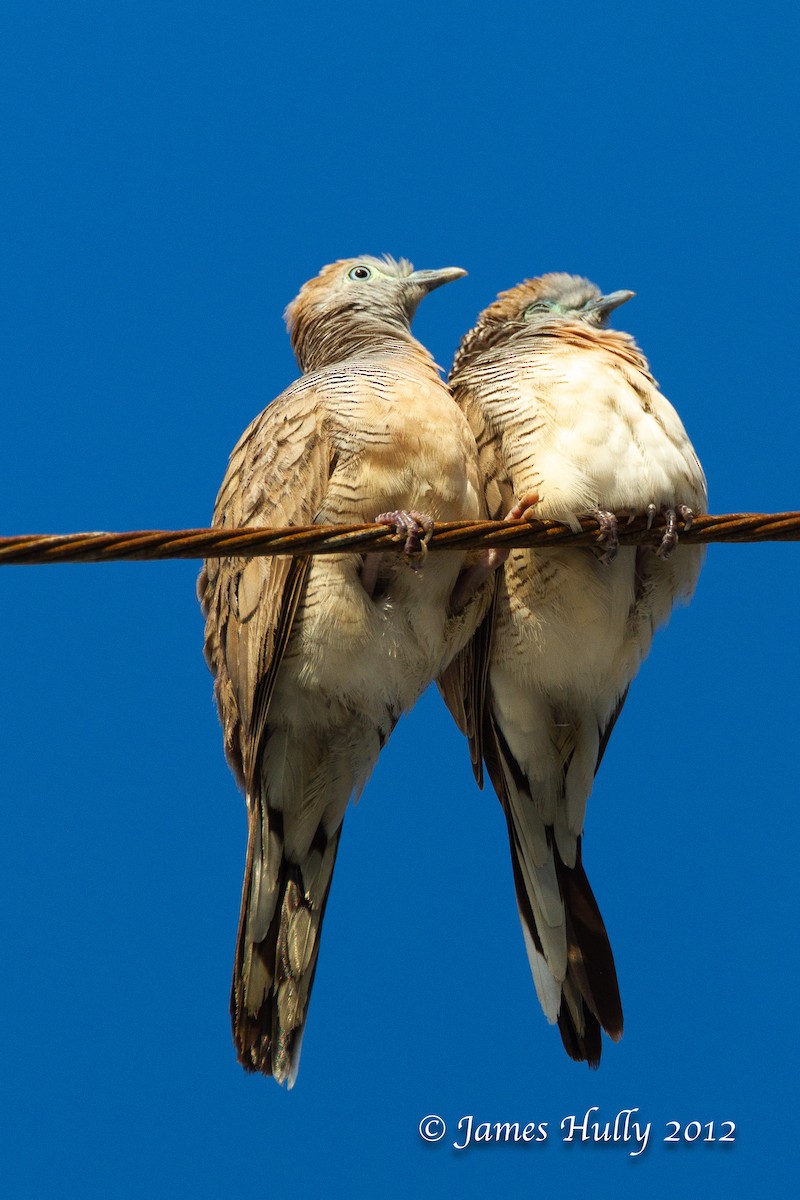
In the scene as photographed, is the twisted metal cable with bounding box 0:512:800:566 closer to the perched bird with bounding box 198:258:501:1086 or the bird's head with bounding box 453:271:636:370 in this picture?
the perched bird with bounding box 198:258:501:1086

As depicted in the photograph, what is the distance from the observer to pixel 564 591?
6.02 m

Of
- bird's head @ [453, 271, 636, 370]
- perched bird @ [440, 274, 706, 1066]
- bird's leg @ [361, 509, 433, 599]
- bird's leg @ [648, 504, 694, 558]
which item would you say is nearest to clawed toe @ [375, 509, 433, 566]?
bird's leg @ [361, 509, 433, 599]

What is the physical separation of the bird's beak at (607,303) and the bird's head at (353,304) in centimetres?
82

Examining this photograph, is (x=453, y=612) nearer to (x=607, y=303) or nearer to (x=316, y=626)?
(x=316, y=626)

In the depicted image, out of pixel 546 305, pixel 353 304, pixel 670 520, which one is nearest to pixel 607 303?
pixel 546 305

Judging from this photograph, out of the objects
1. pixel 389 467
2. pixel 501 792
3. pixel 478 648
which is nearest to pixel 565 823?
pixel 501 792

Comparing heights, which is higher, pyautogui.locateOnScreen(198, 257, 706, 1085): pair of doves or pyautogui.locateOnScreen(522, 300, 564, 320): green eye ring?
pyautogui.locateOnScreen(522, 300, 564, 320): green eye ring

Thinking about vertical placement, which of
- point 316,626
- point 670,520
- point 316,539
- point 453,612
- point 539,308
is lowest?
point 316,539

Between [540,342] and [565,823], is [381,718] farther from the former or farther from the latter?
[540,342]

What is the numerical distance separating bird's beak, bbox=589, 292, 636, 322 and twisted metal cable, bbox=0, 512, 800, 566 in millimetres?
1634

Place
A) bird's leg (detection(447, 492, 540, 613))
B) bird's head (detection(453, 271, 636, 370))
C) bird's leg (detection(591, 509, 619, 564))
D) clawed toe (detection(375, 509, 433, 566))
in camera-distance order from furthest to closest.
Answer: bird's head (detection(453, 271, 636, 370)), bird's leg (detection(447, 492, 540, 613)), bird's leg (detection(591, 509, 619, 564)), clawed toe (detection(375, 509, 433, 566))

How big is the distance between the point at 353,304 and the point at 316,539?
8.77 ft

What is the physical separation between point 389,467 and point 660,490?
3.21 feet

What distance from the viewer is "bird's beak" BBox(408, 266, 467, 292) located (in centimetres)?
731
